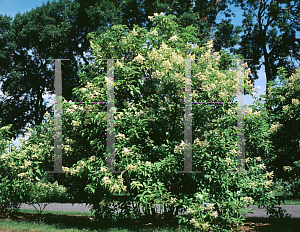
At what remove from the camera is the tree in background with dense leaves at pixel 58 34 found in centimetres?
1733

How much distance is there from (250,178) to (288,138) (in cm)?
163

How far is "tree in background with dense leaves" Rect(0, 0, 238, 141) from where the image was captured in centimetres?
1733

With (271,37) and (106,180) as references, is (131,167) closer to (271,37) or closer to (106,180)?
(106,180)

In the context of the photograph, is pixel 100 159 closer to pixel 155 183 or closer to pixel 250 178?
pixel 155 183

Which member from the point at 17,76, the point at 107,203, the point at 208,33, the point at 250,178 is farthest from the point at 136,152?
the point at 17,76

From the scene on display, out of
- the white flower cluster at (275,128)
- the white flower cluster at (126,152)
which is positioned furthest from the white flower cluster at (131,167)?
the white flower cluster at (275,128)

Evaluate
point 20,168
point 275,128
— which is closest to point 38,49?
point 20,168

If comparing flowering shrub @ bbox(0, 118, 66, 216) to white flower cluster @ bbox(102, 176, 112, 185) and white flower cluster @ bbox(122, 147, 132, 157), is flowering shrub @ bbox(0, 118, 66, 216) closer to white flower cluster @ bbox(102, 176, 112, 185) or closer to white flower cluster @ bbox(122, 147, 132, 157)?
white flower cluster @ bbox(102, 176, 112, 185)

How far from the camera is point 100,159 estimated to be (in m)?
6.40

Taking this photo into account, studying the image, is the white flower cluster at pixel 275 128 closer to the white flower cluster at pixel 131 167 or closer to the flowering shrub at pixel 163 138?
the flowering shrub at pixel 163 138

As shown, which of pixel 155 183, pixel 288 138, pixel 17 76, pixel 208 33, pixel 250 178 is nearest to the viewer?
pixel 155 183

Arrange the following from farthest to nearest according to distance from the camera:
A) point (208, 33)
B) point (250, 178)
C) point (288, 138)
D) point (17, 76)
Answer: point (17, 76) < point (208, 33) < point (288, 138) < point (250, 178)

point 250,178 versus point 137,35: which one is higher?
point 137,35

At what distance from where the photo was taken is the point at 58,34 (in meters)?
17.4
